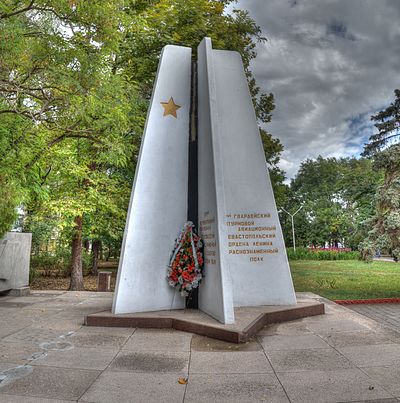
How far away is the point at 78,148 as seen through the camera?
456 inches

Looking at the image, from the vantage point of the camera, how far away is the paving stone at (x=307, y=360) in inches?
150

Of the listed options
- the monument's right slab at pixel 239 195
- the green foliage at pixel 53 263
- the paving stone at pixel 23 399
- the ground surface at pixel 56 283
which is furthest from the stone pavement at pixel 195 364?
the green foliage at pixel 53 263

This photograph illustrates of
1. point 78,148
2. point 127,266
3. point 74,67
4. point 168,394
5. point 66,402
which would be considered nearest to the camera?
point 66,402

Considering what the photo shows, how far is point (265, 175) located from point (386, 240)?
12.7ft

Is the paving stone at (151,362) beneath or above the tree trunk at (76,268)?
beneath

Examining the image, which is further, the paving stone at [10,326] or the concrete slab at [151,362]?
the paving stone at [10,326]

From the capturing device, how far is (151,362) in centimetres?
401

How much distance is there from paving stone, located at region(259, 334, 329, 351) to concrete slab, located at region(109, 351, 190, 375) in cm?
116

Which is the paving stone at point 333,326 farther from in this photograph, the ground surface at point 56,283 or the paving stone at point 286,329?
the ground surface at point 56,283

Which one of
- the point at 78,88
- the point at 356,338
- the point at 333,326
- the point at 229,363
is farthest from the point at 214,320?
the point at 78,88

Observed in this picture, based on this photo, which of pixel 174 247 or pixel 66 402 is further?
pixel 174 247

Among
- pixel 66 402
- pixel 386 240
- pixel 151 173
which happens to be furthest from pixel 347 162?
pixel 66 402

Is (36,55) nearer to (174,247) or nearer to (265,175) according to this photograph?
(174,247)

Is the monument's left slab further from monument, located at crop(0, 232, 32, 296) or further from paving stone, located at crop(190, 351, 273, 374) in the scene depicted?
monument, located at crop(0, 232, 32, 296)
